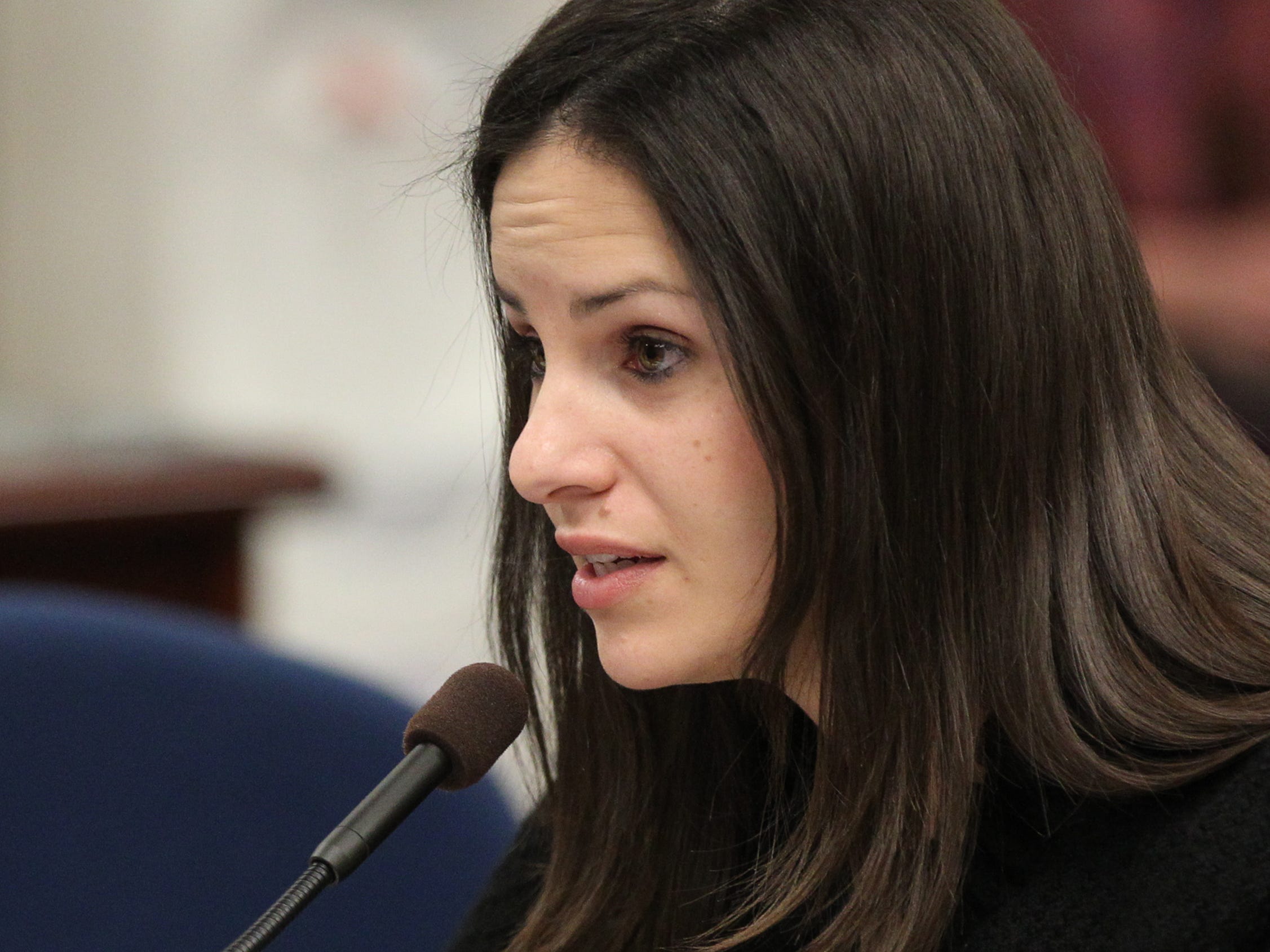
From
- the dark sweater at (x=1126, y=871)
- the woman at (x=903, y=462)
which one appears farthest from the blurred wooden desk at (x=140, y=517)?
the dark sweater at (x=1126, y=871)

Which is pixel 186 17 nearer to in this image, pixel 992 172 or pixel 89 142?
pixel 89 142

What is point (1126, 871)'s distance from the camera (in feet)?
2.45

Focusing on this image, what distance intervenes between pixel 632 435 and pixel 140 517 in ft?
3.69

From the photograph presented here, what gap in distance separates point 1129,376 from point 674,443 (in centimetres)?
25

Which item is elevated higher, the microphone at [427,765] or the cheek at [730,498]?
the cheek at [730,498]

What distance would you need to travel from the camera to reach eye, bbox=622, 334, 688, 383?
2.52 ft

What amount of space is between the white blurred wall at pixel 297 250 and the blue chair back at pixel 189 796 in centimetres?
201

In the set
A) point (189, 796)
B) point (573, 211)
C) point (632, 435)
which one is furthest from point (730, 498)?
point (189, 796)

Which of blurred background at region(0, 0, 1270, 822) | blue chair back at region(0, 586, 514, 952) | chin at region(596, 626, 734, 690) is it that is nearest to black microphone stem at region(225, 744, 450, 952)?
chin at region(596, 626, 734, 690)

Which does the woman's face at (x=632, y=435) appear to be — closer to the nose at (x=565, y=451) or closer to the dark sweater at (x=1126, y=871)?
the nose at (x=565, y=451)

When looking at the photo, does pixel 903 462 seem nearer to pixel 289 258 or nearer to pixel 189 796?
pixel 189 796

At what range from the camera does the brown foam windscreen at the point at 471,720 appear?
0.74 meters

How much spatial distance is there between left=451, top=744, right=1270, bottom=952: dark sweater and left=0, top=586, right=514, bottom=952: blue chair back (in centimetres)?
42

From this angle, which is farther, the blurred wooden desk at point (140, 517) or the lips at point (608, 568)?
the blurred wooden desk at point (140, 517)
